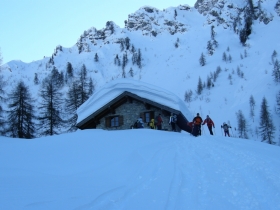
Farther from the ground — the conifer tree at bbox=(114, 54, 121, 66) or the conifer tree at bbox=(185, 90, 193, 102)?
the conifer tree at bbox=(114, 54, 121, 66)

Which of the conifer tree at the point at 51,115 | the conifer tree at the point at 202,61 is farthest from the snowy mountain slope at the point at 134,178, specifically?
the conifer tree at the point at 202,61

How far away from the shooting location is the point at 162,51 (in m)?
99.6

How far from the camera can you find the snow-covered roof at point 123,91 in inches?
816

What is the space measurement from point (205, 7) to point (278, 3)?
172ft

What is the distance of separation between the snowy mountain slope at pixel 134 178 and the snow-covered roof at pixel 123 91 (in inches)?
445

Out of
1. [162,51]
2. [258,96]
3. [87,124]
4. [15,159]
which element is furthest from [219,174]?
[162,51]

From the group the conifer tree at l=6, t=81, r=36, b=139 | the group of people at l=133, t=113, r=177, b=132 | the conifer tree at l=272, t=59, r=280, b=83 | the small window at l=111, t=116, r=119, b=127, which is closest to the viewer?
the group of people at l=133, t=113, r=177, b=132

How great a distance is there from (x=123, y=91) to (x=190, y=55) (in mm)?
69772

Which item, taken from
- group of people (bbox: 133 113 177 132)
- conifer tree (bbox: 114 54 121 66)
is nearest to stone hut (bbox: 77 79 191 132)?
group of people (bbox: 133 113 177 132)

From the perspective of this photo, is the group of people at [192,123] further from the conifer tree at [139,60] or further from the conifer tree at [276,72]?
the conifer tree at [139,60]

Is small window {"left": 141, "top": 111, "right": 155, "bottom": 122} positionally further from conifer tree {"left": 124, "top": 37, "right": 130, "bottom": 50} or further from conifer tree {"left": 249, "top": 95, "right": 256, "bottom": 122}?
conifer tree {"left": 124, "top": 37, "right": 130, "bottom": 50}

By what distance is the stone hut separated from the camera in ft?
67.9

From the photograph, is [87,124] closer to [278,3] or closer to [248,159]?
[248,159]

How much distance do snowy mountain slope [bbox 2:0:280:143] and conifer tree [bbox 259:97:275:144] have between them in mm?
2130
